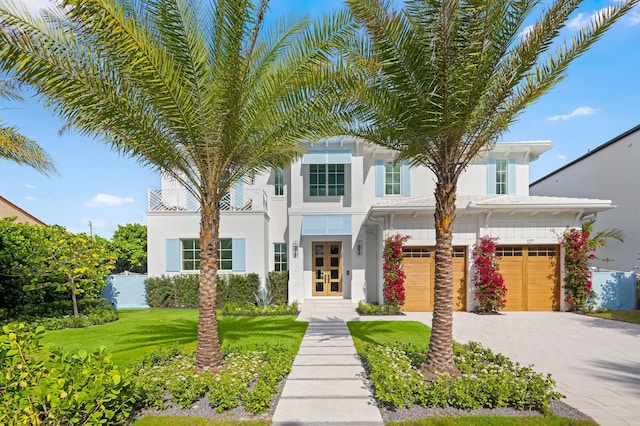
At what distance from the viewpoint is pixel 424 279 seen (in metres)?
14.8

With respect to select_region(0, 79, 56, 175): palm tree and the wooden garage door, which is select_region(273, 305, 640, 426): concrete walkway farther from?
select_region(0, 79, 56, 175): palm tree

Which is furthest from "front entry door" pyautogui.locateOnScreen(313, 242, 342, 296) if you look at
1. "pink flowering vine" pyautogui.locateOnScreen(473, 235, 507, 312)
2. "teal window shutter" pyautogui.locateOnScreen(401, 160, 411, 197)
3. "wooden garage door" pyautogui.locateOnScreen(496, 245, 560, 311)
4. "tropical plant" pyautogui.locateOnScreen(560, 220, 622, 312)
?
"tropical plant" pyautogui.locateOnScreen(560, 220, 622, 312)

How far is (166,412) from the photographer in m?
5.28

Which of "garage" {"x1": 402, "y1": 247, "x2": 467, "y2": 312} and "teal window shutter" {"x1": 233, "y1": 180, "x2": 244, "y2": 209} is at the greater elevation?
"teal window shutter" {"x1": 233, "y1": 180, "x2": 244, "y2": 209}

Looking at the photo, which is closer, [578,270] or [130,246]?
[578,270]

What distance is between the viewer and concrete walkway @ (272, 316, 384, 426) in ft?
16.9

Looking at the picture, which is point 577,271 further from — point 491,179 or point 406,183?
point 406,183

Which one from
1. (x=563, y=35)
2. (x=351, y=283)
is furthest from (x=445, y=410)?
(x=351, y=283)

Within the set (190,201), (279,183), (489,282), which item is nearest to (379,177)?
(279,183)

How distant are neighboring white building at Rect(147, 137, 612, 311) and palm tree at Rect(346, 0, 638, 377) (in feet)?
24.0

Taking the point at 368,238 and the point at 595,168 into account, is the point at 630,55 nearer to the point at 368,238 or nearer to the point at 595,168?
the point at 595,168

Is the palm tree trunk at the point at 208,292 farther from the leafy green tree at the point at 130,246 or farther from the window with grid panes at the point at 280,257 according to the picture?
the leafy green tree at the point at 130,246

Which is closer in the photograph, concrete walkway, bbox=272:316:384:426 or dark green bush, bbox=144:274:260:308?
concrete walkway, bbox=272:316:384:426

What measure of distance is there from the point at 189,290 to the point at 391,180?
12925mm
